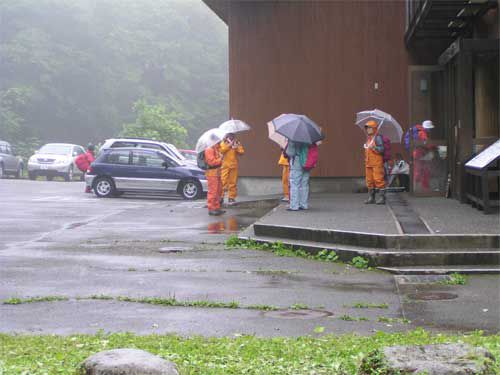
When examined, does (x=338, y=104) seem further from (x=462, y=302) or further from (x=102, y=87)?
(x=102, y=87)

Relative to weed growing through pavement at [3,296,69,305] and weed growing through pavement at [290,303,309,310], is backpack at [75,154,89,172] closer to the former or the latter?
weed growing through pavement at [3,296,69,305]

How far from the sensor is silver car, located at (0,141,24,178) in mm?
40281

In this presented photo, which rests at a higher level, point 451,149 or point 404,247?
point 451,149

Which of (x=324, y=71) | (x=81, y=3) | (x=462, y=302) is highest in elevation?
(x=81, y=3)

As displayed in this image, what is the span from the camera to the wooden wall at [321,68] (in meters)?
23.4

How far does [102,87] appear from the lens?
7525 centimetres

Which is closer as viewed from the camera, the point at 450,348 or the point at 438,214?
the point at 450,348

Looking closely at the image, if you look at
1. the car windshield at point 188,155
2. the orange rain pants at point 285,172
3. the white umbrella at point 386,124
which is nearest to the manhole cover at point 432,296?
the white umbrella at point 386,124

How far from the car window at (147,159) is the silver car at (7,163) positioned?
15313 millimetres

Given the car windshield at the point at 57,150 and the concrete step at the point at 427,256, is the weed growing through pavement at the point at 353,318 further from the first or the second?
the car windshield at the point at 57,150

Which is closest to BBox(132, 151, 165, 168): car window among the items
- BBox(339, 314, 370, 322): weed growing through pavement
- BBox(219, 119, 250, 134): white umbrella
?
BBox(219, 119, 250, 134): white umbrella

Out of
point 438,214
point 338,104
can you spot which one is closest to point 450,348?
point 438,214

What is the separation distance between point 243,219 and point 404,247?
695cm

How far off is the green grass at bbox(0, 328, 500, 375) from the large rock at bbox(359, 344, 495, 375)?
0.68 feet
